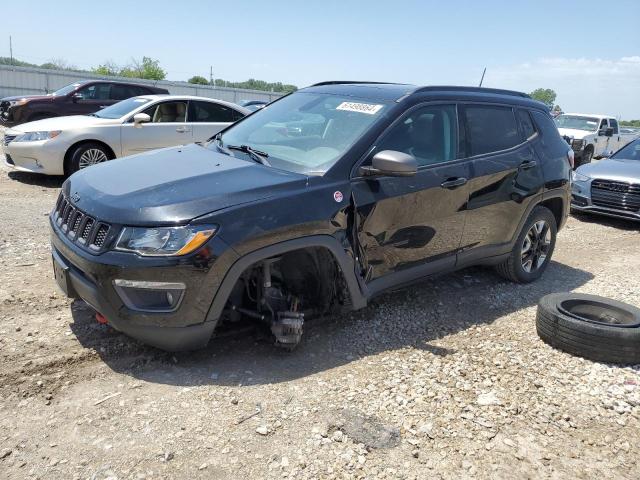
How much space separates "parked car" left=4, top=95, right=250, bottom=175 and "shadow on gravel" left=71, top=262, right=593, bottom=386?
5.22m

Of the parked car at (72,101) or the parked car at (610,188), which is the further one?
the parked car at (72,101)

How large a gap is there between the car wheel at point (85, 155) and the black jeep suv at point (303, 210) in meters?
4.92

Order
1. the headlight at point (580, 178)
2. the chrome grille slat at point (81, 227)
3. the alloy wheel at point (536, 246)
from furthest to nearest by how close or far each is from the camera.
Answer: the headlight at point (580, 178) → the alloy wheel at point (536, 246) → the chrome grille slat at point (81, 227)

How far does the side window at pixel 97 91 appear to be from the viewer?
1370cm

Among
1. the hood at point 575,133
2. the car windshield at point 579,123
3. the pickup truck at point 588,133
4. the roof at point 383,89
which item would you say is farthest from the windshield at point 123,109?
the car windshield at point 579,123

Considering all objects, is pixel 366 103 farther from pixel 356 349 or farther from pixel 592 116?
pixel 592 116

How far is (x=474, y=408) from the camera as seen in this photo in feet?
10.6

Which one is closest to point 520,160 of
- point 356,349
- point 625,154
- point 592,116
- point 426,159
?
point 426,159

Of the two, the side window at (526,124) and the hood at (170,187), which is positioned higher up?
the side window at (526,124)

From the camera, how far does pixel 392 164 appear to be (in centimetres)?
357

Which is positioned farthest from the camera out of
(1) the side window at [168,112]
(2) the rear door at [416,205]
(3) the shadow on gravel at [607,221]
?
(1) the side window at [168,112]

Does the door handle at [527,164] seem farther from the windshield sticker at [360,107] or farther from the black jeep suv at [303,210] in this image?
the windshield sticker at [360,107]

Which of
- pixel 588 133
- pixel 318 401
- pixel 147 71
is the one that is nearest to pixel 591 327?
pixel 318 401

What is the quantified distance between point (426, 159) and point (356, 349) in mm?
1527
